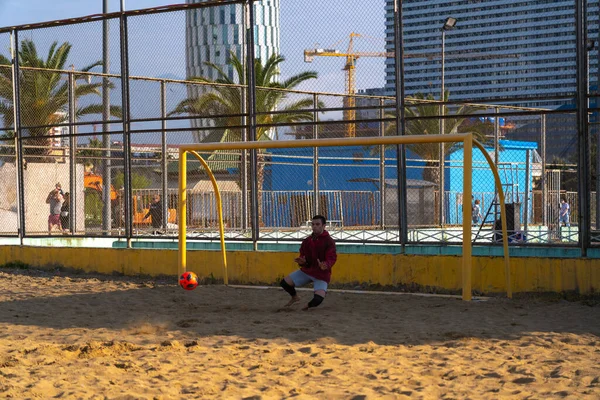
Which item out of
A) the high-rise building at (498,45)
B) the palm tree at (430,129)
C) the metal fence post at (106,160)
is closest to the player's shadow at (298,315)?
the high-rise building at (498,45)

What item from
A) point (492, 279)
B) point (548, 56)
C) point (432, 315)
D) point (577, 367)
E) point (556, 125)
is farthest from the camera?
point (556, 125)

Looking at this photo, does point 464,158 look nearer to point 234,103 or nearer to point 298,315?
point 298,315

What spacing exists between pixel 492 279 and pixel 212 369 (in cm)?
535

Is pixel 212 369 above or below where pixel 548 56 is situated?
below

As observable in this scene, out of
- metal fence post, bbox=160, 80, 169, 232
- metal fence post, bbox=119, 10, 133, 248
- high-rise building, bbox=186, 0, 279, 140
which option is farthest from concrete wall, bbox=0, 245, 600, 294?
metal fence post, bbox=160, 80, 169, 232

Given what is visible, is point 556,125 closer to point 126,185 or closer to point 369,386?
point 126,185

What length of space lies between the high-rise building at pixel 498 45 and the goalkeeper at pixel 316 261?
2.97 metres

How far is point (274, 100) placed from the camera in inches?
915

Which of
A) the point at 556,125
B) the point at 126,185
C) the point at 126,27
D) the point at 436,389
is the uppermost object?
the point at 126,27

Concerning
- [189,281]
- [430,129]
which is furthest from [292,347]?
[430,129]

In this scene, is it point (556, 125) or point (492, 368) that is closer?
point (492, 368)

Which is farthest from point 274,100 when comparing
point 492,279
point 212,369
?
point 212,369

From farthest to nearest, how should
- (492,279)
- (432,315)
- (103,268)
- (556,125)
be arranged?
(556,125) → (103,268) → (492,279) → (432,315)

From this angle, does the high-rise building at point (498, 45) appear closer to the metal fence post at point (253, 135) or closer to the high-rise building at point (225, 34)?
the metal fence post at point (253, 135)
